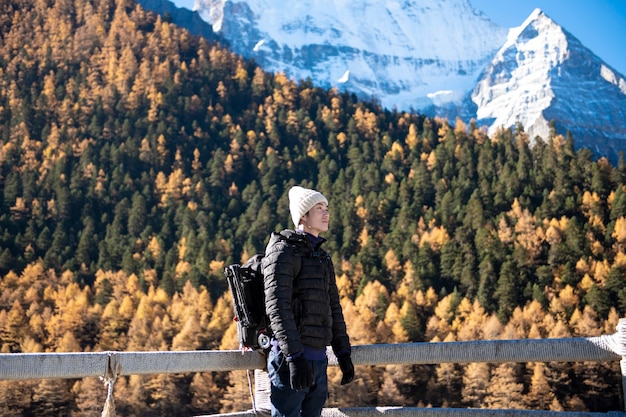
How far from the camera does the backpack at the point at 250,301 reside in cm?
488

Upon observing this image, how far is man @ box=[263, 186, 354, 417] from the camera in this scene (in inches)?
182

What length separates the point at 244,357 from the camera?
5.23m

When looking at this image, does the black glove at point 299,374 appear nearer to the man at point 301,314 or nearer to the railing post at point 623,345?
the man at point 301,314

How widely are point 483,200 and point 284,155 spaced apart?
45.8 m

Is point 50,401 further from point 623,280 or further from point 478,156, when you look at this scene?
point 478,156

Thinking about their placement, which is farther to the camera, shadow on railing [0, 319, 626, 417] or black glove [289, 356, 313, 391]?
shadow on railing [0, 319, 626, 417]

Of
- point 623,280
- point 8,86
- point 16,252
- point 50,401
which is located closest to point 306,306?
point 50,401

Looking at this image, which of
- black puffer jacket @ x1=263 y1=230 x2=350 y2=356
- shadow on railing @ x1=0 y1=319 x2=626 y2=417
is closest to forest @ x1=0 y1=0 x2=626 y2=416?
shadow on railing @ x1=0 y1=319 x2=626 y2=417

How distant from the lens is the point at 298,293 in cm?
488

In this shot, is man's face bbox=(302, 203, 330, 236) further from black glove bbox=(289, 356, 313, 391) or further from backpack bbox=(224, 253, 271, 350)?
black glove bbox=(289, 356, 313, 391)

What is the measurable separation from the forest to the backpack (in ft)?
234

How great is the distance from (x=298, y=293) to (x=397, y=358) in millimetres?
1009

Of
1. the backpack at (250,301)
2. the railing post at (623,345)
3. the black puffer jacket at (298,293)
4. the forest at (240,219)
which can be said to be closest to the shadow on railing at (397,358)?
the railing post at (623,345)

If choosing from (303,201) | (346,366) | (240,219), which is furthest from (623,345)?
(240,219)
